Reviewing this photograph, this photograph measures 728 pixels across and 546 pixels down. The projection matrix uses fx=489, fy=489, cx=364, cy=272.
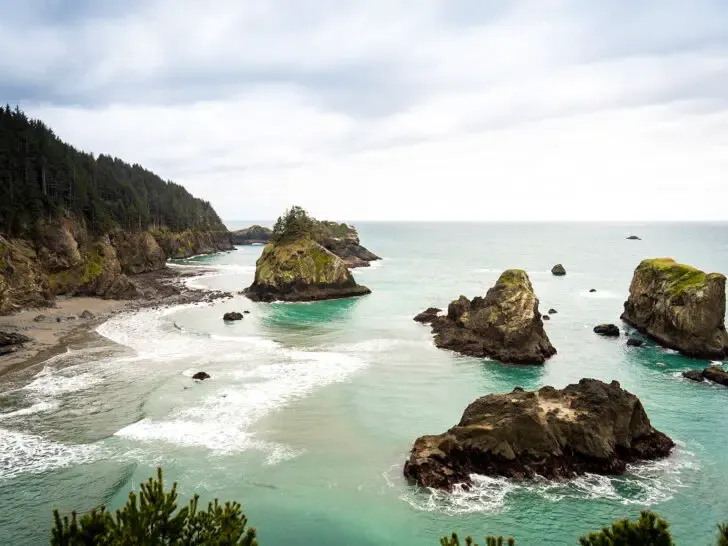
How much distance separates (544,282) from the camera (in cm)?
11294

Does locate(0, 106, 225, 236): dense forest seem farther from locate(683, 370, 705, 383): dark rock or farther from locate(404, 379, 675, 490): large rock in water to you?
locate(683, 370, 705, 383): dark rock

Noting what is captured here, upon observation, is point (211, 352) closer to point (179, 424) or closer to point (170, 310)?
point (179, 424)

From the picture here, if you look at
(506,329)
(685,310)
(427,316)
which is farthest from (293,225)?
(685,310)

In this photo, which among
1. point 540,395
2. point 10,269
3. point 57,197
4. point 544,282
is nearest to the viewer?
point 540,395

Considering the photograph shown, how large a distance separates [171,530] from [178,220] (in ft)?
585

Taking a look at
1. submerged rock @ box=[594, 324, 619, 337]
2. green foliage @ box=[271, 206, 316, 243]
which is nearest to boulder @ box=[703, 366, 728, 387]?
submerged rock @ box=[594, 324, 619, 337]

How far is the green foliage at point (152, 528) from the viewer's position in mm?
12609

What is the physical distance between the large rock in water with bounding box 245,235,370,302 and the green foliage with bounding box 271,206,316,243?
168 centimetres

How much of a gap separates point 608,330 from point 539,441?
130ft

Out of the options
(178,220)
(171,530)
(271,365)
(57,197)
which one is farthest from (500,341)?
(178,220)

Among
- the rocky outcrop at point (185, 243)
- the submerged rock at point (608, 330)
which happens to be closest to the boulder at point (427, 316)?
the submerged rock at point (608, 330)

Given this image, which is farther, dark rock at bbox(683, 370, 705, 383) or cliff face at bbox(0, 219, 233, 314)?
cliff face at bbox(0, 219, 233, 314)

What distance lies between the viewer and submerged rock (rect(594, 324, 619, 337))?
61.5 meters

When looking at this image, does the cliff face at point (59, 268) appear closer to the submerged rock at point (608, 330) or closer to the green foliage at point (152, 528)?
the green foliage at point (152, 528)
